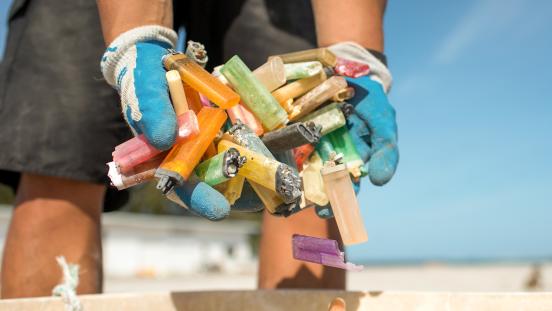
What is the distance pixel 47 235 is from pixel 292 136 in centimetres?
107

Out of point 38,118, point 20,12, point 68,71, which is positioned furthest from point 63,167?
point 20,12

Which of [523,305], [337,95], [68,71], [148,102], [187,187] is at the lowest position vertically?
[523,305]

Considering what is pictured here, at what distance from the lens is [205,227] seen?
21641mm

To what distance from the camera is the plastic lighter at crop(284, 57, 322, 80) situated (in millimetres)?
1411

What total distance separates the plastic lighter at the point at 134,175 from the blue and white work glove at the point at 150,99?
0.07 m

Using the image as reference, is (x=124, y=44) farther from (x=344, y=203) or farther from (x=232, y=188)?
(x=344, y=203)

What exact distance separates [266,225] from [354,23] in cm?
92

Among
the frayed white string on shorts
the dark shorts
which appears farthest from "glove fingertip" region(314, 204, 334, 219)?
the dark shorts

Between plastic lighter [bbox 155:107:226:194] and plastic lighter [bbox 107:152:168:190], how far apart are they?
0.06m

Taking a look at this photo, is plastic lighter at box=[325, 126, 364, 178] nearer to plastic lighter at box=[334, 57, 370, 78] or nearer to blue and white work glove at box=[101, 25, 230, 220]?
plastic lighter at box=[334, 57, 370, 78]

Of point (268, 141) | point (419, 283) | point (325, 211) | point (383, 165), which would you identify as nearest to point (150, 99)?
point (268, 141)

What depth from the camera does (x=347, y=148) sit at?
147cm

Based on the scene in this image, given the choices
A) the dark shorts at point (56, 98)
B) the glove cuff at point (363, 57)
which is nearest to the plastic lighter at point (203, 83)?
the glove cuff at point (363, 57)

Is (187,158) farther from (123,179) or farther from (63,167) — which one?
(63,167)
